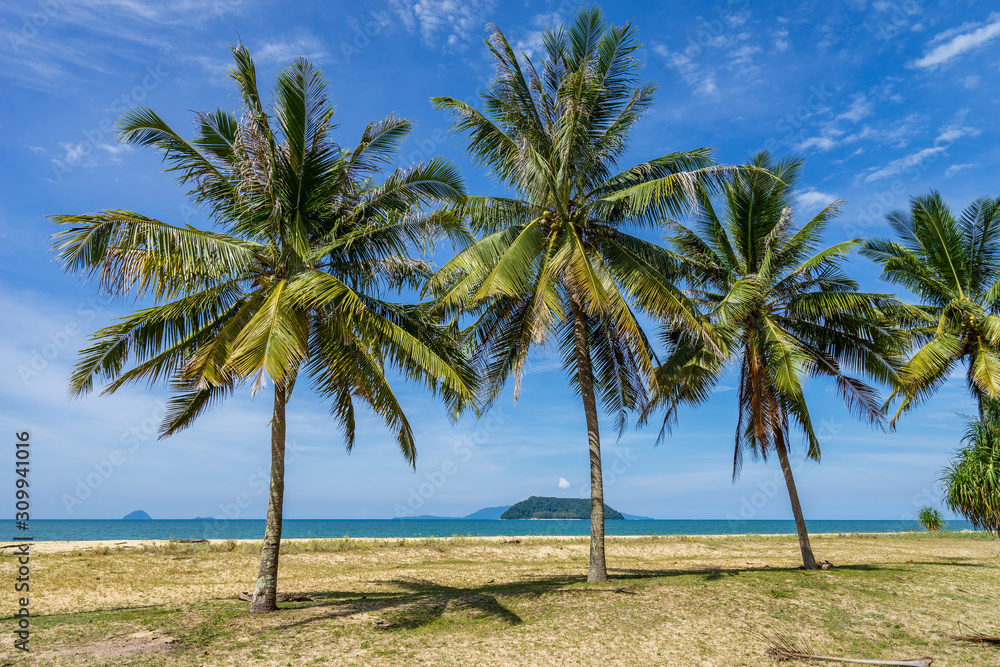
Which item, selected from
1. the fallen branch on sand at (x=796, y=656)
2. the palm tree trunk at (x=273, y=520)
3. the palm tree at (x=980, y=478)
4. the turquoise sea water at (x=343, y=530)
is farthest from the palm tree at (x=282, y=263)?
the turquoise sea water at (x=343, y=530)

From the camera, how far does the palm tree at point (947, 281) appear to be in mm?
17047

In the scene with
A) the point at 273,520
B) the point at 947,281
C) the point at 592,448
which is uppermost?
the point at 947,281

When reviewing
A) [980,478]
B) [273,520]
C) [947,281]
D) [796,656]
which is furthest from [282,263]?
[947,281]

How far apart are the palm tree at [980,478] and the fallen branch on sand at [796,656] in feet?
19.5

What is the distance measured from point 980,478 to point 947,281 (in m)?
9.01

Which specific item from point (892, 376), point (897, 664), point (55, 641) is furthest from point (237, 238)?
point (892, 376)

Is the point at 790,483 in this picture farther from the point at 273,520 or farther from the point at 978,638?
the point at 273,520

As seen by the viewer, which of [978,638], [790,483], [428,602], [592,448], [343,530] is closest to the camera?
[978,638]

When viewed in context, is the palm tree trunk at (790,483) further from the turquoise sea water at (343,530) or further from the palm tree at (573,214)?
the turquoise sea water at (343,530)

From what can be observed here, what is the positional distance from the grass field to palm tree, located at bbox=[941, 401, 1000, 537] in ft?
5.59

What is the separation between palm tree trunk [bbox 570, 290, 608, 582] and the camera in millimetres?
13105

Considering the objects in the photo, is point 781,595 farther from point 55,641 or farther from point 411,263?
point 55,641

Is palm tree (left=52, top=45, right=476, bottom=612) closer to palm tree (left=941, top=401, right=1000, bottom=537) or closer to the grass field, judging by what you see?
the grass field

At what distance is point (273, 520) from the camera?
1063cm
